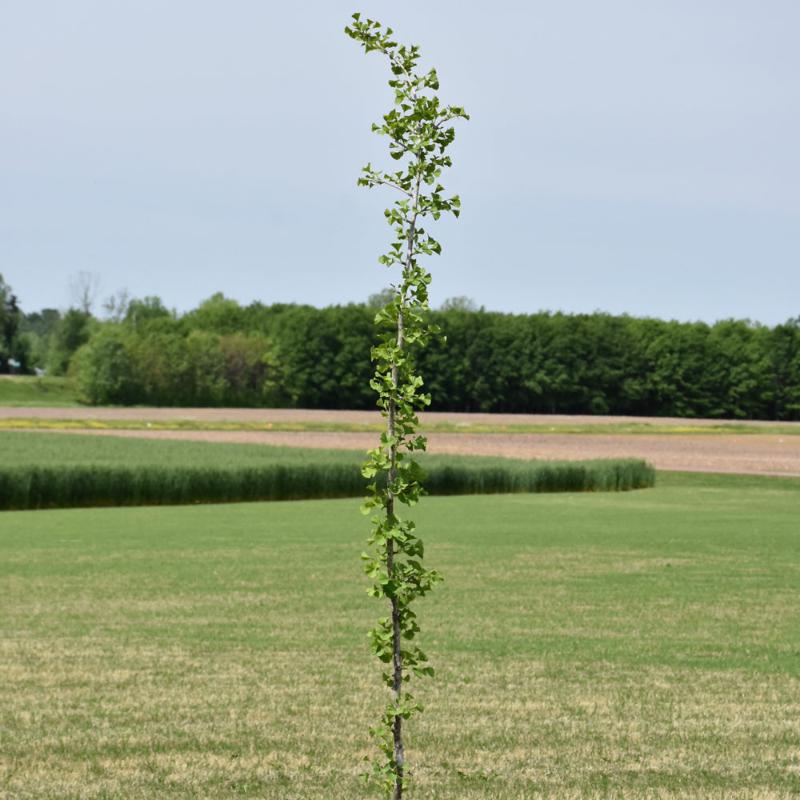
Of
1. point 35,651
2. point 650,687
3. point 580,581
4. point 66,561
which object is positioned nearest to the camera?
point 650,687

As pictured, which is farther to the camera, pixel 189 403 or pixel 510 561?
pixel 189 403

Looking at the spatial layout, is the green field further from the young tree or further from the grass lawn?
the young tree

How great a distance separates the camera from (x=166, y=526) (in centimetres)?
2930

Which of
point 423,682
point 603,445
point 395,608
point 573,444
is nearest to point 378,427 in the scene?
point 573,444

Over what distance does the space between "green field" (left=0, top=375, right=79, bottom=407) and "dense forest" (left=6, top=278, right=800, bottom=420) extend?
4.25m

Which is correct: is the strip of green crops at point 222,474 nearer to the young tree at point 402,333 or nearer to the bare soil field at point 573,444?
the bare soil field at point 573,444

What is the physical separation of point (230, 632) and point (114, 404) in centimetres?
9902

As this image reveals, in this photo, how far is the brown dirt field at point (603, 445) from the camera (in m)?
52.5

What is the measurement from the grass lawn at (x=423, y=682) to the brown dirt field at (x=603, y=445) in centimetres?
2721

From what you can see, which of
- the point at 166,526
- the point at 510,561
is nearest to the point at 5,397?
the point at 166,526

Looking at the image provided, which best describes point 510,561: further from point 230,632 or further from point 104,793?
point 104,793

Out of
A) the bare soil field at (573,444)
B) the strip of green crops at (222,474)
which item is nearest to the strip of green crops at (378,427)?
the bare soil field at (573,444)

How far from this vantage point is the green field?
11694cm

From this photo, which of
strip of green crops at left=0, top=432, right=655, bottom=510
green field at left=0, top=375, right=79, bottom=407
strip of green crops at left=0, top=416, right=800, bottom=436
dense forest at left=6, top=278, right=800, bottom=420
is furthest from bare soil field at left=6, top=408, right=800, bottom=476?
green field at left=0, top=375, right=79, bottom=407
